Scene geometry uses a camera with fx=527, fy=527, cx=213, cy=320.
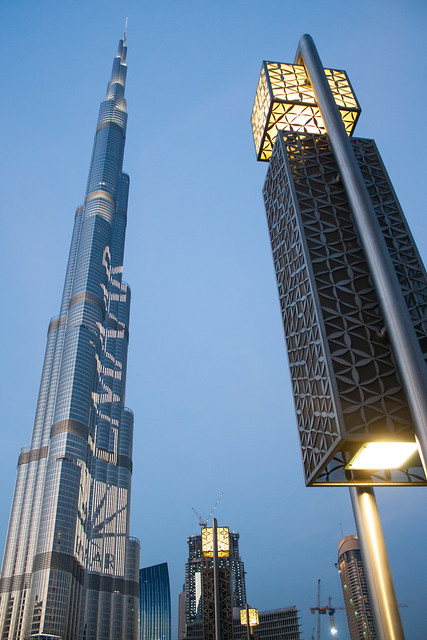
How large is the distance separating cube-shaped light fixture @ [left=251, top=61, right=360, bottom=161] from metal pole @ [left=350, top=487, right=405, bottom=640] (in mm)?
28756

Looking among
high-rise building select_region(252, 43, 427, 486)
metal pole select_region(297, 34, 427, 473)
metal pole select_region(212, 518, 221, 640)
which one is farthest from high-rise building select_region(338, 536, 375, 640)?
metal pole select_region(297, 34, 427, 473)

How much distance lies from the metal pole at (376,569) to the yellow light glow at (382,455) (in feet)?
6.97

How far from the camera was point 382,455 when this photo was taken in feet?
96.0

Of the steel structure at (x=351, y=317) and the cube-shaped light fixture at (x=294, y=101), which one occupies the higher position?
the cube-shaped light fixture at (x=294, y=101)

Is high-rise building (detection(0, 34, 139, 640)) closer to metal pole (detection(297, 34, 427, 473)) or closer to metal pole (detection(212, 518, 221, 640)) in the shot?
metal pole (detection(212, 518, 221, 640))

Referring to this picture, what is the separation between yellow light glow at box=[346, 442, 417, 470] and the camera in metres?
28.2

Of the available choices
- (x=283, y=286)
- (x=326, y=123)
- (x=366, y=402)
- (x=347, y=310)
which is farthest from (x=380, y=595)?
(x=326, y=123)

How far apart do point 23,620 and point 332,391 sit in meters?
157

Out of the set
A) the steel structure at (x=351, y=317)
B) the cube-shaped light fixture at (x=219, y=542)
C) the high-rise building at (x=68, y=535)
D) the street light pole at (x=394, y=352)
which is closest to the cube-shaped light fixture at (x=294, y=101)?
the steel structure at (x=351, y=317)

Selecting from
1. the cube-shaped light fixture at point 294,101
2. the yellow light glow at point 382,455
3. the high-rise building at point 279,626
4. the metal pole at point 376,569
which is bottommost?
the metal pole at point 376,569

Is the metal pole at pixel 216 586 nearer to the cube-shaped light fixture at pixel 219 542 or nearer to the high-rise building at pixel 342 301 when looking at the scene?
the cube-shaped light fixture at pixel 219 542

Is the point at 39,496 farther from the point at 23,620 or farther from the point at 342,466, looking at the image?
the point at 342,466

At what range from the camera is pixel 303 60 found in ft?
135

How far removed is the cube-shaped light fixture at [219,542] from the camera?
45.0 meters
